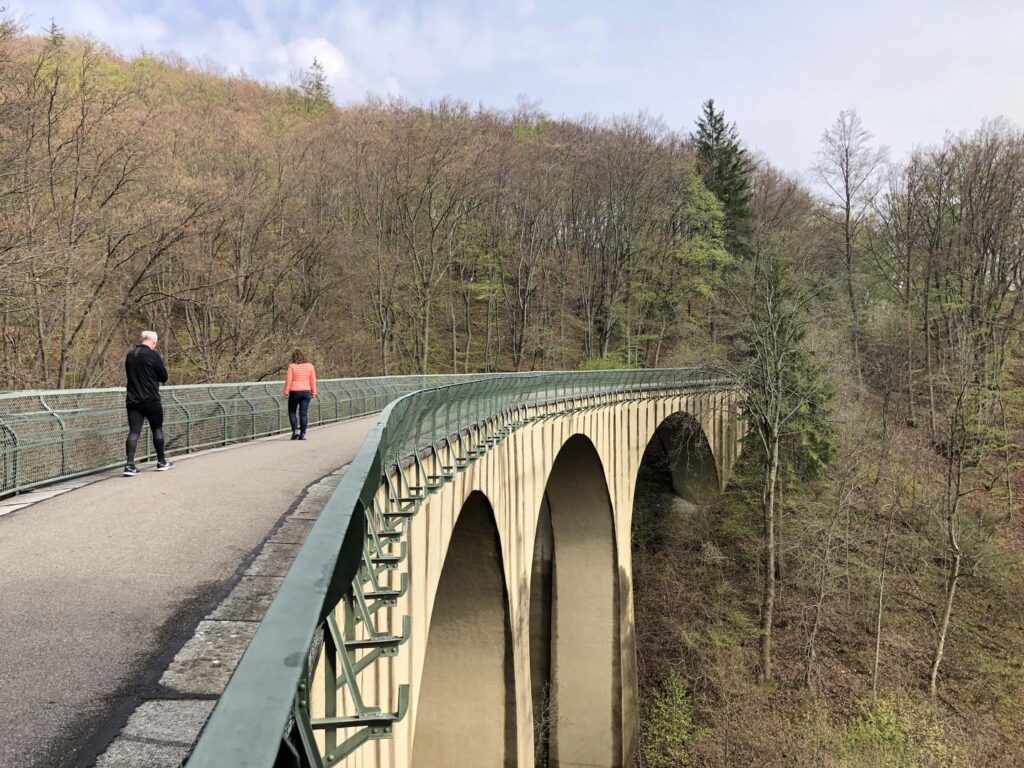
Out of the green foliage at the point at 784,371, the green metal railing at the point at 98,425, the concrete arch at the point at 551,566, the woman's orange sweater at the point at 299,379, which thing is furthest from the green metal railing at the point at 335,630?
the green foliage at the point at 784,371

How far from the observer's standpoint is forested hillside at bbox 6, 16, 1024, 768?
55.4 ft

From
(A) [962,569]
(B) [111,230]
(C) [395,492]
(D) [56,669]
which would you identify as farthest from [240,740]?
(A) [962,569]

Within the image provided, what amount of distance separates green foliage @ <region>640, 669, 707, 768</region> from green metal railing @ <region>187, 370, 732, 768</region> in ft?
52.3

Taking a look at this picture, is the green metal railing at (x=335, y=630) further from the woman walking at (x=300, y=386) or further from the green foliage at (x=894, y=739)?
the green foliage at (x=894, y=739)

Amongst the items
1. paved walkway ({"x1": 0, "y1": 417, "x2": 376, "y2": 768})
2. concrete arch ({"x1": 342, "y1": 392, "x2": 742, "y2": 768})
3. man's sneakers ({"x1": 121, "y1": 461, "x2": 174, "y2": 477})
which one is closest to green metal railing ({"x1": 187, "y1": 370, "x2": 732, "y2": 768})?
concrete arch ({"x1": 342, "y1": 392, "x2": 742, "y2": 768})

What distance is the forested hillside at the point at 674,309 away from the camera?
55.4 ft

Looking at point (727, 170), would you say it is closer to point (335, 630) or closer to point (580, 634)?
point (580, 634)

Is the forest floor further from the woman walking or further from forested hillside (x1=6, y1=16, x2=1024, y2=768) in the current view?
the woman walking

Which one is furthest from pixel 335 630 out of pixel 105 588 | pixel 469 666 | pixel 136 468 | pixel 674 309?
pixel 674 309

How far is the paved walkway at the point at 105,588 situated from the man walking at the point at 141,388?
1.36ft

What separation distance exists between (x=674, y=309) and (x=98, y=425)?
33260 mm

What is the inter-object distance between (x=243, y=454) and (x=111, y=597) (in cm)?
613

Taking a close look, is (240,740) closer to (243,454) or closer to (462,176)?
(243,454)

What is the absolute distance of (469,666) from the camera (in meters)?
12.3
